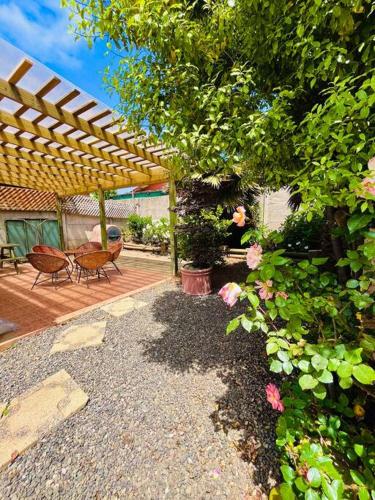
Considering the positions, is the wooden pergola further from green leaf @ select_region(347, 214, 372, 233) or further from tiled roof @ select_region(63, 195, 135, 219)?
tiled roof @ select_region(63, 195, 135, 219)

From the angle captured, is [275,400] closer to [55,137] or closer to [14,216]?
[55,137]

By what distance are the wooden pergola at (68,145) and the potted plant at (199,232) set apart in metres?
0.57

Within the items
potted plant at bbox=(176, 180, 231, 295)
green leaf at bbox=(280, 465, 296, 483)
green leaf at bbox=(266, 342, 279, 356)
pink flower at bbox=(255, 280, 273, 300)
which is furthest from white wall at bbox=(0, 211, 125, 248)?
green leaf at bbox=(280, 465, 296, 483)

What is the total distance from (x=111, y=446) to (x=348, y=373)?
1.70 metres

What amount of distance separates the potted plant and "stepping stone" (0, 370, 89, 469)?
2.84 m

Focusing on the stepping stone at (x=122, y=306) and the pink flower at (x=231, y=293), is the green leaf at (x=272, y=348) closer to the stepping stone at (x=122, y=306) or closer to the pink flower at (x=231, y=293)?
the pink flower at (x=231, y=293)

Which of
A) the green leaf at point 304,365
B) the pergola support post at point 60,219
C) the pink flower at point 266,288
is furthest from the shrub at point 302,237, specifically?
the pergola support post at point 60,219

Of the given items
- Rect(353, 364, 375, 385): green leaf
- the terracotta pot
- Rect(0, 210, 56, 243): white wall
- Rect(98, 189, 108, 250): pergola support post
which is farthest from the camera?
Rect(0, 210, 56, 243): white wall

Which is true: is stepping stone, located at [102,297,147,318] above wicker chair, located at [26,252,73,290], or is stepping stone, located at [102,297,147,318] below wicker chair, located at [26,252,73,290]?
below

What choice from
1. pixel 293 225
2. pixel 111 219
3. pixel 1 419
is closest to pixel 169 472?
pixel 1 419

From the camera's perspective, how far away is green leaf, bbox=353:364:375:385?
0.76 meters

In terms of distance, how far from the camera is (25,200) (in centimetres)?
929

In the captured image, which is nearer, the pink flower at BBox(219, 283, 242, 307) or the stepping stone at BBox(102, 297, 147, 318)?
the pink flower at BBox(219, 283, 242, 307)

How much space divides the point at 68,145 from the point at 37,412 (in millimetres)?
4228
